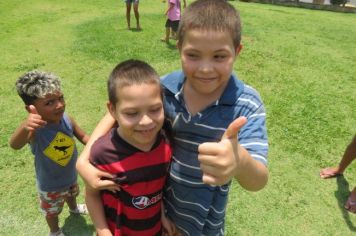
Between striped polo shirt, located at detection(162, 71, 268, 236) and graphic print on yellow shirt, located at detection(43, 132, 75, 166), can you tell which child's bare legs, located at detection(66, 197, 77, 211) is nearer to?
graphic print on yellow shirt, located at detection(43, 132, 75, 166)

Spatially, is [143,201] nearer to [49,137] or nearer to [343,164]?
[49,137]

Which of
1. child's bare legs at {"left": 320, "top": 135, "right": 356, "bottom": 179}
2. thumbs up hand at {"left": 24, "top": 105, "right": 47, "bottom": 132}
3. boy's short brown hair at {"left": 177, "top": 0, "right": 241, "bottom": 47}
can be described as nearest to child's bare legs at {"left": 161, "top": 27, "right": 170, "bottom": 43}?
child's bare legs at {"left": 320, "top": 135, "right": 356, "bottom": 179}

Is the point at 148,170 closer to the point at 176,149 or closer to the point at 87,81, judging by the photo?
the point at 176,149

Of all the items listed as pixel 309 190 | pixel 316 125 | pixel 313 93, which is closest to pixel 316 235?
pixel 309 190

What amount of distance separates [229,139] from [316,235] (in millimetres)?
2823

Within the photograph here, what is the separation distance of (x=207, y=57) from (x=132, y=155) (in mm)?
659

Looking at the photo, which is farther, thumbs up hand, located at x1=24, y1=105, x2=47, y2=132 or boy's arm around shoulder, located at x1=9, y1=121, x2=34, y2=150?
boy's arm around shoulder, located at x1=9, y1=121, x2=34, y2=150

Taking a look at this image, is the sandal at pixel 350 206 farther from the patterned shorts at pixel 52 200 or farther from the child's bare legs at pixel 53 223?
the child's bare legs at pixel 53 223

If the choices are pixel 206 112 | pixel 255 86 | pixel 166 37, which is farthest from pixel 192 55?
pixel 166 37

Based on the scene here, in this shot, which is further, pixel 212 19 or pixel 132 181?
pixel 132 181

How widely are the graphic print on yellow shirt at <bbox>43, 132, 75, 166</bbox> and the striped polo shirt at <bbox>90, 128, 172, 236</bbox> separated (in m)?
1.05

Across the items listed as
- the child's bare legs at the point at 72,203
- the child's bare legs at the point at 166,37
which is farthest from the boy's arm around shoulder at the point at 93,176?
the child's bare legs at the point at 166,37

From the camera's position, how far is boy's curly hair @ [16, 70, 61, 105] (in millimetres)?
2605

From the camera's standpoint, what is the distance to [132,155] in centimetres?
185
